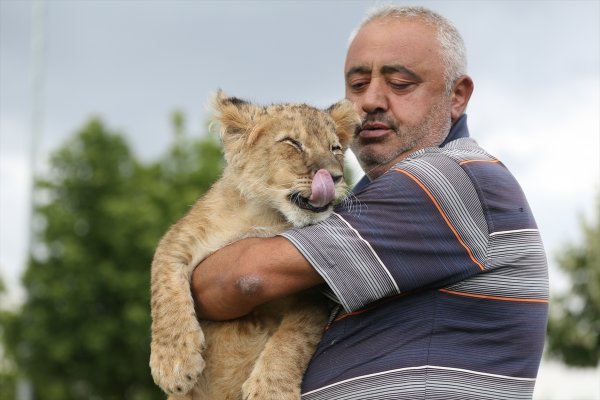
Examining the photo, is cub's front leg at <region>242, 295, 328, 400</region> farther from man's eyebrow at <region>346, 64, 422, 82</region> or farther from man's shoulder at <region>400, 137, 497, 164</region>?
man's eyebrow at <region>346, 64, 422, 82</region>

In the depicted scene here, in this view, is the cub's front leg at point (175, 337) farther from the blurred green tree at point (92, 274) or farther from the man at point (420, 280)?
the blurred green tree at point (92, 274)

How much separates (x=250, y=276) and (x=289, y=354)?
595mm

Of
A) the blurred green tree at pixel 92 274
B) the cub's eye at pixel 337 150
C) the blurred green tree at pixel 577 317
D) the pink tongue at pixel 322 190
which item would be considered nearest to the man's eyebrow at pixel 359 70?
the cub's eye at pixel 337 150

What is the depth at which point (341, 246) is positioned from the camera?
13.1 feet

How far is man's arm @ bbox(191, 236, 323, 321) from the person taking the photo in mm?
4047

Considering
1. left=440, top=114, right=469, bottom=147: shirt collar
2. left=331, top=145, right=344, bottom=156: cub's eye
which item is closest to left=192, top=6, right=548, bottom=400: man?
left=440, top=114, right=469, bottom=147: shirt collar

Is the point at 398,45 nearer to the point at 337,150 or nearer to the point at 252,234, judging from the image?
the point at 337,150

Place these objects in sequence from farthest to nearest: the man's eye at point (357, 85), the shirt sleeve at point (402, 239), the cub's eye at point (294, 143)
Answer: the man's eye at point (357, 85)
the cub's eye at point (294, 143)
the shirt sleeve at point (402, 239)

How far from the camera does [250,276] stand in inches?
163

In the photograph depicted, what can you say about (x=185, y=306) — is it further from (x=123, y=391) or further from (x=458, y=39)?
(x=123, y=391)

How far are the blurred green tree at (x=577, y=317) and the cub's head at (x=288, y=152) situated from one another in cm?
3517

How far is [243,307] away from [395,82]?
1.72 meters

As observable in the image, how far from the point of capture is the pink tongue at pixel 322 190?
453 cm

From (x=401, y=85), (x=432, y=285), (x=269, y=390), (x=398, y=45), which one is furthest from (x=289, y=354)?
(x=398, y=45)
